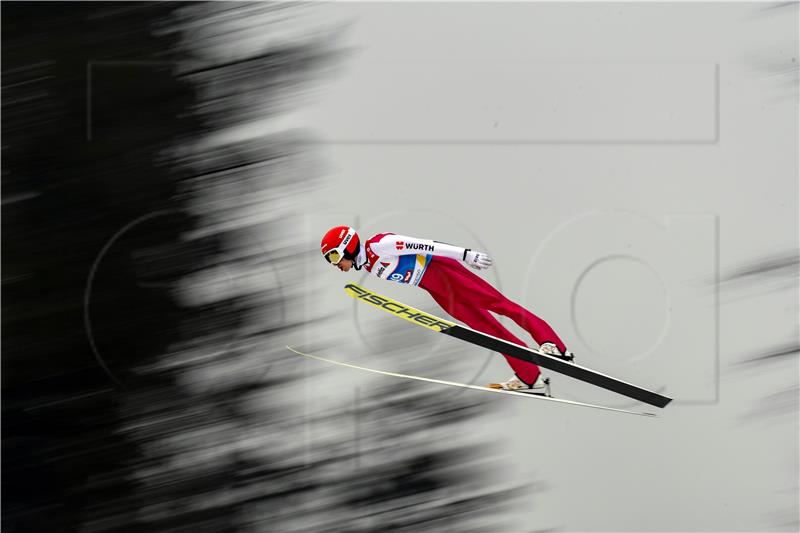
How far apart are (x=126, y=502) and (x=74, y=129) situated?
2332 millimetres

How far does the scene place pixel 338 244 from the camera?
9.56ft

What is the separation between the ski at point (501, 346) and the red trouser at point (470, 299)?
5 cm

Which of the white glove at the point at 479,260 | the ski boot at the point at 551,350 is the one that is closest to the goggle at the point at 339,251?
the white glove at the point at 479,260

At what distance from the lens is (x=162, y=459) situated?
14.4 feet

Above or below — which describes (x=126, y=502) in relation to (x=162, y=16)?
below

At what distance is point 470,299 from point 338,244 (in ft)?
2.08

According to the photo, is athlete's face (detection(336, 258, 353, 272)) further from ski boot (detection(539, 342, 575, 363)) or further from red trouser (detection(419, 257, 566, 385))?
ski boot (detection(539, 342, 575, 363))

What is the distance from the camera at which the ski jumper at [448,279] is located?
2.96 m

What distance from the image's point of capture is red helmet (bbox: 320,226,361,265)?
2914 millimetres

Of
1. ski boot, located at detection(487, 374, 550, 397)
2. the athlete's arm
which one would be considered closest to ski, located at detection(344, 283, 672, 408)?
ski boot, located at detection(487, 374, 550, 397)

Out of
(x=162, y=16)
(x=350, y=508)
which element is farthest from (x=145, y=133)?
(x=350, y=508)

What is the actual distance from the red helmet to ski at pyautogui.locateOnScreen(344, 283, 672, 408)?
0.20 meters

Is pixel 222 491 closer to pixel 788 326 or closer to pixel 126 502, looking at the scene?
pixel 126 502

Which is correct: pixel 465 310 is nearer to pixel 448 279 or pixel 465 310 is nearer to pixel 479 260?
pixel 448 279
